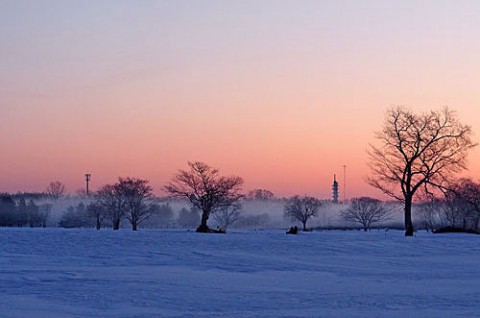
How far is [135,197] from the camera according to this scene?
9206 centimetres

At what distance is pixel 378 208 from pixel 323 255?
121425mm

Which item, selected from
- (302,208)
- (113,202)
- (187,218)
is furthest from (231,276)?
(187,218)

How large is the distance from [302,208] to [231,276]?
116 metres

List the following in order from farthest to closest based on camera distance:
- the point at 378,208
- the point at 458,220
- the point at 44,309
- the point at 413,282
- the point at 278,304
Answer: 1. the point at 378,208
2. the point at 458,220
3. the point at 413,282
4. the point at 278,304
5. the point at 44,309

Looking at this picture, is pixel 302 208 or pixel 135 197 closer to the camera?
pixel 135 197

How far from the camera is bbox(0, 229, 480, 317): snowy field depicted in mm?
12109

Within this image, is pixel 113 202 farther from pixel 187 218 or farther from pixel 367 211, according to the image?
pixel 367 211

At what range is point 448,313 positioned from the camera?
11883 mm

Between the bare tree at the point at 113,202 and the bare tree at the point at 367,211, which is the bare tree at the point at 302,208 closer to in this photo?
the bare tree at the point at 367,211

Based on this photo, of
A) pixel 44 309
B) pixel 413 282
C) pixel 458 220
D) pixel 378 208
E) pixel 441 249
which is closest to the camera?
pixel 44 309

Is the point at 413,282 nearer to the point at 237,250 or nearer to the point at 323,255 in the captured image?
the point at 323,255

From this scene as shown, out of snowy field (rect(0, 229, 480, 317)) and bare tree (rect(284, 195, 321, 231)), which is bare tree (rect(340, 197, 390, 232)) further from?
snowy field (rect(0, 229, 480, 317))

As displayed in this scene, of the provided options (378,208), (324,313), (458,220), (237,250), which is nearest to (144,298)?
(324,313)

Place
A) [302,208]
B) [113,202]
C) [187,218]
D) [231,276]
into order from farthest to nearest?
1. [187,218]
2. [302,208]
3. [113,202]
4. [231,276]
